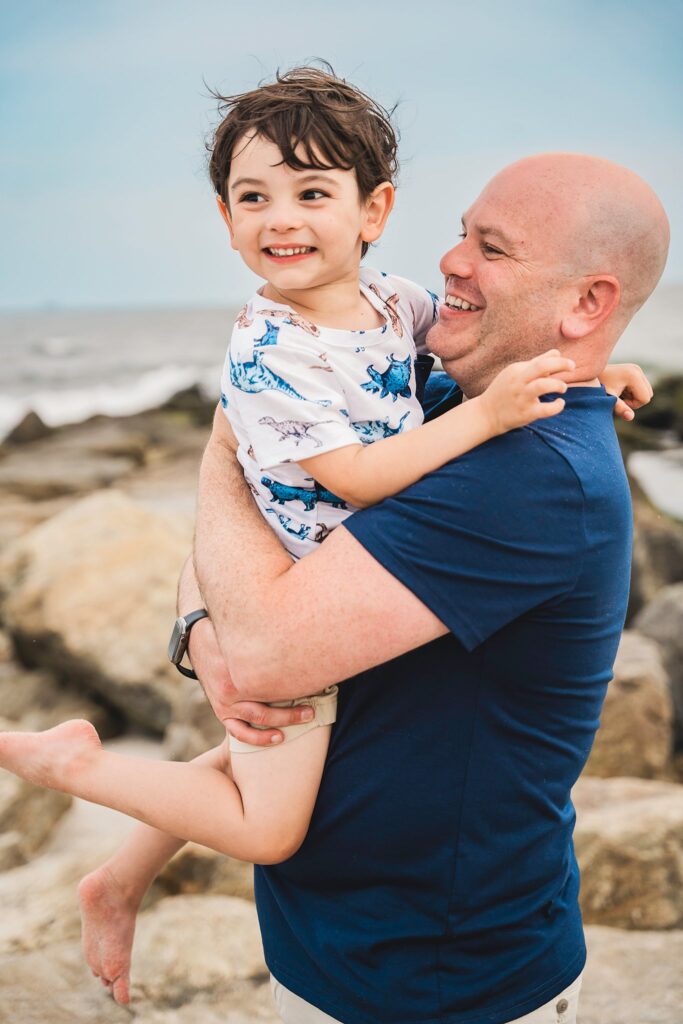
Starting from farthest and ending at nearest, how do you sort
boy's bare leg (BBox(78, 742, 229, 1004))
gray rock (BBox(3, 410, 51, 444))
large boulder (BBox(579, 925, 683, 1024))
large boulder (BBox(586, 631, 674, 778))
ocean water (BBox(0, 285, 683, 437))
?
1. ocean water (BBox(0, 285, 683, 437))
2. gray rock (BBox(3, 410, 51, 444))
3. large boulder (BBox(586, 631, 674, 778))
4. large boulder (BBox(579, 925, 683, 1024))
5. boy's bare leg (BBox(78, 742, 229, 1004))

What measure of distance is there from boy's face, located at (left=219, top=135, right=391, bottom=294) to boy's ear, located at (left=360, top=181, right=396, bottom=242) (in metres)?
0.08

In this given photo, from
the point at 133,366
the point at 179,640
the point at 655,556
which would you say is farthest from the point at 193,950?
the point at 133,366

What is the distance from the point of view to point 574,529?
180cm

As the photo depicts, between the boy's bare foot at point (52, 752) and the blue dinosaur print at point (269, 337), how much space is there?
899 mm

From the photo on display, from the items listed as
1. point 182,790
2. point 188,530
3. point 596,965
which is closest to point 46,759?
point 182,790

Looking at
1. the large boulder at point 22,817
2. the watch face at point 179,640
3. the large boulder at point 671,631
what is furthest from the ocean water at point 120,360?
the watch face at point 179,640

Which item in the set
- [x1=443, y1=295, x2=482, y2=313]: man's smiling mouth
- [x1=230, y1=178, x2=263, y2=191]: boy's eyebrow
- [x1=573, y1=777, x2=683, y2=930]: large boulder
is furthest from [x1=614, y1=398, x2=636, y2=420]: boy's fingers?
[x1=573, y1=777, x2=683, y2=930]: large boulder

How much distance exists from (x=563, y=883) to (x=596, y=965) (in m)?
1.09

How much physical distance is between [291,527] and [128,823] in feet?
10.8

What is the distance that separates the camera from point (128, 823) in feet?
16.3

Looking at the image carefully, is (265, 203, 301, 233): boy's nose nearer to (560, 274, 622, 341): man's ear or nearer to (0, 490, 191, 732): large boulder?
(560, 274, 622, 341): man's ear

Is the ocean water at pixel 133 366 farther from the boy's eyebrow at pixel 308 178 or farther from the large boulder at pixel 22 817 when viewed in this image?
the boy's eyebrow at pixel 308 178

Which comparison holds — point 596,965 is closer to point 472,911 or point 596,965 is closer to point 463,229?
point 472,911

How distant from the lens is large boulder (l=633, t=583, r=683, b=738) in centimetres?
572
